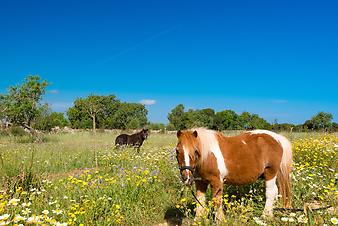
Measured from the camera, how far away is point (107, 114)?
243ft

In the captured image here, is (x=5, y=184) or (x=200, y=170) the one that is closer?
(x=200, y=170)

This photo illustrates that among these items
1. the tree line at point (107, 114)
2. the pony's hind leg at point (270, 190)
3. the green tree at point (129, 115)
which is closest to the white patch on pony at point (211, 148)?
the pony's hind leg at point (270, 190)

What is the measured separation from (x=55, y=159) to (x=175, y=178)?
6.51m

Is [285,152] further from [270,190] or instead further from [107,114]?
[107,114]

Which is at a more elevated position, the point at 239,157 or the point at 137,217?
the point at 239,157

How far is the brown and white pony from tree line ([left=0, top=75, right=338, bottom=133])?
13.5m

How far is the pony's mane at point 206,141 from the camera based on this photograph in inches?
163

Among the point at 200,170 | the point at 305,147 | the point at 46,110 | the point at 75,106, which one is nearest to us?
the point at 200,170

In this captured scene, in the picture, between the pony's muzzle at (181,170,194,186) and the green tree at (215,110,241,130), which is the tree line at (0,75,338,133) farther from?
the pony's muzzle at (181,170,194,186)

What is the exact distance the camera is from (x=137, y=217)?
4.79 metres

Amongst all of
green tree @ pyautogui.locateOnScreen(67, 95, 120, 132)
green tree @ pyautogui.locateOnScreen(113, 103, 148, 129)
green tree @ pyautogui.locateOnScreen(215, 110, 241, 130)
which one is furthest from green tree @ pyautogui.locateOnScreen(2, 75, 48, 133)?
green tree @ pyautogui.locateOnScreen(215, 110, 241, 130)

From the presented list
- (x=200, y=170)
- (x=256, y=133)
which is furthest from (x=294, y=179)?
(x=200, y=170)

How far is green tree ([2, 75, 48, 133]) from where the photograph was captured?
20.3 metres

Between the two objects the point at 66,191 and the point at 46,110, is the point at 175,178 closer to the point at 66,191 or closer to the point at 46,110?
the point at 66,191
